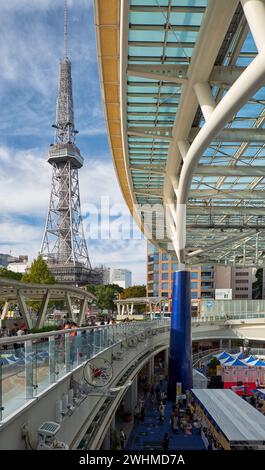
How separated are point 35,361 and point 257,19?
5.76 m

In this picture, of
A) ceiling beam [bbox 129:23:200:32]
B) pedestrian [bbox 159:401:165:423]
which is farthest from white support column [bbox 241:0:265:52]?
pedestrian [bbox 159:401:165:423]

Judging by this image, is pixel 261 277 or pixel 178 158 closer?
pixel 178 158

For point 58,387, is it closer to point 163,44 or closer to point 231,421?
point 163,44

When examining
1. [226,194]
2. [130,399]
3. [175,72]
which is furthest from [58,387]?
[130,399]

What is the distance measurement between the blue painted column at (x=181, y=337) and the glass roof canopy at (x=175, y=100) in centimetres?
496

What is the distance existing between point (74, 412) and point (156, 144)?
12.4 metres

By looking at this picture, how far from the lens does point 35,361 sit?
20.2 feet

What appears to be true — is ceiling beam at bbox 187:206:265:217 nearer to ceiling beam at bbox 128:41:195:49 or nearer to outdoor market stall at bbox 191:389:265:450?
outdoor market stall at bbox 191:389:265:450

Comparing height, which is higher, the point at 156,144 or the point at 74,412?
the point at 156,144

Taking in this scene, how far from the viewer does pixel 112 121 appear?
14.4 meters

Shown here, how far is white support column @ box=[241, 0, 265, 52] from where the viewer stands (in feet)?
21.2

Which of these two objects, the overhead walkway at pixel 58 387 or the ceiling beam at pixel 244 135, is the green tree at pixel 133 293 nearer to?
the ceiling beam at pixel 244 135
